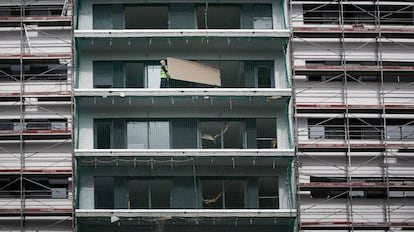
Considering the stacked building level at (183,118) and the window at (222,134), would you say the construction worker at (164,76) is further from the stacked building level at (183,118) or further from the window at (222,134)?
the window at (222,134)

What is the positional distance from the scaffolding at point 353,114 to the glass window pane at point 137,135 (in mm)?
7788

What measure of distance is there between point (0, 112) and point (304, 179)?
16.0m

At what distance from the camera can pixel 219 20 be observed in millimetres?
42219

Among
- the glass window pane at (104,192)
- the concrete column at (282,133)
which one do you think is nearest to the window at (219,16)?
the concrete column at (282,133)

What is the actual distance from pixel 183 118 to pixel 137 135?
2.54m

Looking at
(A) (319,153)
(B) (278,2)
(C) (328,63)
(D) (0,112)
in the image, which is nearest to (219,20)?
(B) (278,2)

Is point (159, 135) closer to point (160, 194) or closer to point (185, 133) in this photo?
point (185, 133)

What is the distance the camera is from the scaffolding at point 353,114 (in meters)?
38.9

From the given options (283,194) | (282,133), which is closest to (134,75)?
(282,133)

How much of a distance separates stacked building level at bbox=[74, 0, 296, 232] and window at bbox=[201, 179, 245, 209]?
51 millimetres

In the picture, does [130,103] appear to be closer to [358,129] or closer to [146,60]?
[146,60]

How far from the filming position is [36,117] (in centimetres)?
3991

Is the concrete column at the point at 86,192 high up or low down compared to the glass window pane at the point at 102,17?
down

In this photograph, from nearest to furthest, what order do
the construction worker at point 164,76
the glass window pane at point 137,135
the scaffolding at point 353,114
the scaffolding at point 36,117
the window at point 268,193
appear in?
the scaffolding at point 36,117 → the scaffolding at point 353,114 → the window at point 268,193 → the glass window pane at point 137,135 → the construction worker at point 164,76
